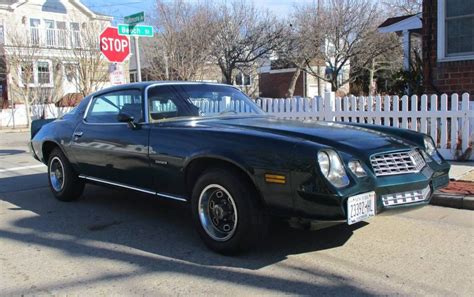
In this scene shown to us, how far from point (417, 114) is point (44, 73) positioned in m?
29.0

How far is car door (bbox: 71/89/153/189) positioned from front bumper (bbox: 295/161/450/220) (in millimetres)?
1923

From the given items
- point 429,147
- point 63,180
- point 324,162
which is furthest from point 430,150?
point 63,180

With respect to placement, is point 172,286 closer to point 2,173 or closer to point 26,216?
point 26,216

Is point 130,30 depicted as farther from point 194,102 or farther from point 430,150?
point 430,150

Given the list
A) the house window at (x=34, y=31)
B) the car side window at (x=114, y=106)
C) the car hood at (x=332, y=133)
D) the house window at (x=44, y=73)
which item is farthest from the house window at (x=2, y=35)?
the car hood at (x=332, y=133)

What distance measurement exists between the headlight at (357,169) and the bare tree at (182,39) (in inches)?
846

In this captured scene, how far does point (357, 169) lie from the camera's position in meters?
4.08

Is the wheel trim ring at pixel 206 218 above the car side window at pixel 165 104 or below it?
below

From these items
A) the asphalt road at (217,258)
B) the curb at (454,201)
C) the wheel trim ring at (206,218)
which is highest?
the wheel trim ring at (206,218)

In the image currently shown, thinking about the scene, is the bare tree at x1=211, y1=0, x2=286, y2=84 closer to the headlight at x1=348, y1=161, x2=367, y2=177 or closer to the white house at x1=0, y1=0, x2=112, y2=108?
the white house at x1=0, y1=0, x2=112, y2=108

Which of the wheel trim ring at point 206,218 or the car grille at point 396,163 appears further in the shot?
the wheel trim ring at point 206,218

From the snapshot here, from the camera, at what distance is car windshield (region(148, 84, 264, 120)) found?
214 inches

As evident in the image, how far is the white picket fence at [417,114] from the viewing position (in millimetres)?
8688

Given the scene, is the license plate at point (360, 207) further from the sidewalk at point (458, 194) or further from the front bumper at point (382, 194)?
the sidewalk at point (458, 194)
